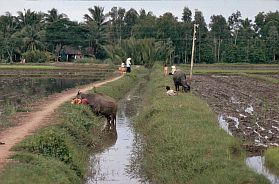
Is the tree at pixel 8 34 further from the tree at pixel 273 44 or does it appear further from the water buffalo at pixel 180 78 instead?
the water buffalo at pixel 180 78

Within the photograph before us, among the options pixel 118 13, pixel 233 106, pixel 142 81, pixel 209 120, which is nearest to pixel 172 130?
pixel 209 120

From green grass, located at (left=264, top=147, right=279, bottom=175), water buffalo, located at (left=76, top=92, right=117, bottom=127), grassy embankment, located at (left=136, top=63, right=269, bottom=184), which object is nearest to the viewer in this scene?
grassy embankment, located at (left=136, top=63, right=269, bottom=184)

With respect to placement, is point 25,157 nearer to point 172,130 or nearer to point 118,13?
point 172,130

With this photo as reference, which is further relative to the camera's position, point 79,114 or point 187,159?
point 79,114

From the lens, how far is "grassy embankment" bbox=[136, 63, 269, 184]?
8578 millimetres

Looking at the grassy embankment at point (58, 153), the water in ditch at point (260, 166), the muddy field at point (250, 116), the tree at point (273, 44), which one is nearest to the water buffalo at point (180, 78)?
the muddy field at point (250, 116)

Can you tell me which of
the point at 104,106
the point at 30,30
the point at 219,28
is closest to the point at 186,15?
the point at 219,28

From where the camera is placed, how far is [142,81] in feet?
125

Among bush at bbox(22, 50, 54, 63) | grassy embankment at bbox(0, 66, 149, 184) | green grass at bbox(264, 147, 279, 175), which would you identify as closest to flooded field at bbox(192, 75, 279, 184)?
green grass at bbox(264, 147, 279, 175)

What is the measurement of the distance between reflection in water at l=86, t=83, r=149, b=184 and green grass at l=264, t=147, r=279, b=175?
314 centimetres

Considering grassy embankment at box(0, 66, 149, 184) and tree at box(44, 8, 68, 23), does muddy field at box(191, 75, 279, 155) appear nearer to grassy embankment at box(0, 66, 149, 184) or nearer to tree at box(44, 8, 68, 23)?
grassy embankment at box(0, 66, 149, 184)

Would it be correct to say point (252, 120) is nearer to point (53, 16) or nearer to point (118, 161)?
point (118, 161)

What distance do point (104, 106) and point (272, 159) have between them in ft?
24.2

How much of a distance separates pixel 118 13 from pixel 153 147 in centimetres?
8219
